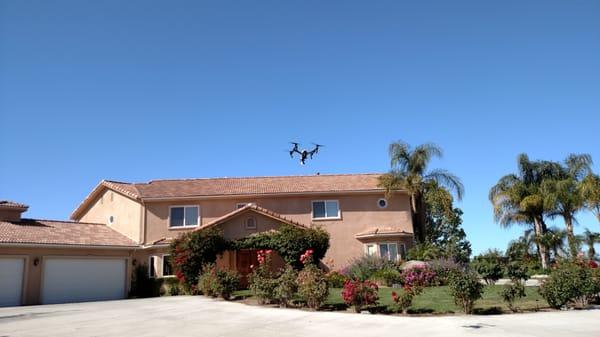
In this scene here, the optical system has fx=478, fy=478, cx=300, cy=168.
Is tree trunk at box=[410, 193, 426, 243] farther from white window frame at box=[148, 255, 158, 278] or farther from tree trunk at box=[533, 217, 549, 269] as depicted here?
white window frame at box=[148, 255, 158, 278]

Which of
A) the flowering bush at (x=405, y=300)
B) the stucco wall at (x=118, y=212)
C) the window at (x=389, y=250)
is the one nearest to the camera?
the flowering bush at (x=405, y=300)

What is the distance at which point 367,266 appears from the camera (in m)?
27.1

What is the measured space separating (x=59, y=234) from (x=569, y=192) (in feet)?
106

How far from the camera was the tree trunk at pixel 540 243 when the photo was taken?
107ft

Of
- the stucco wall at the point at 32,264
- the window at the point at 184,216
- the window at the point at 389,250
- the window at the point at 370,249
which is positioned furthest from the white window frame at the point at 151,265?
the window at the point at 389,250

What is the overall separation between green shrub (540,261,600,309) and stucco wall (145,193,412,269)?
674 inches

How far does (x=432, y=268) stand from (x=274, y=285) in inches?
440

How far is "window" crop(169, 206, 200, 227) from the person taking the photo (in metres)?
32.0

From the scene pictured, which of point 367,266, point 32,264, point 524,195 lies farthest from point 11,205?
point 524,195

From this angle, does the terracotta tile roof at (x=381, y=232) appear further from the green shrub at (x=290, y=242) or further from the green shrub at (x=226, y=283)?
the green shrub at (x=226, y=283)

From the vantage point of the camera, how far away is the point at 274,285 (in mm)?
17234

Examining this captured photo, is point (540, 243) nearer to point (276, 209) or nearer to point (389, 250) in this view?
point (389, 250)

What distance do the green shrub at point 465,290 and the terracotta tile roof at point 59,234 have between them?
20.6 m

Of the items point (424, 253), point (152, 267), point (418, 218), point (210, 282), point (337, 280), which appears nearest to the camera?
point (210, 282)
